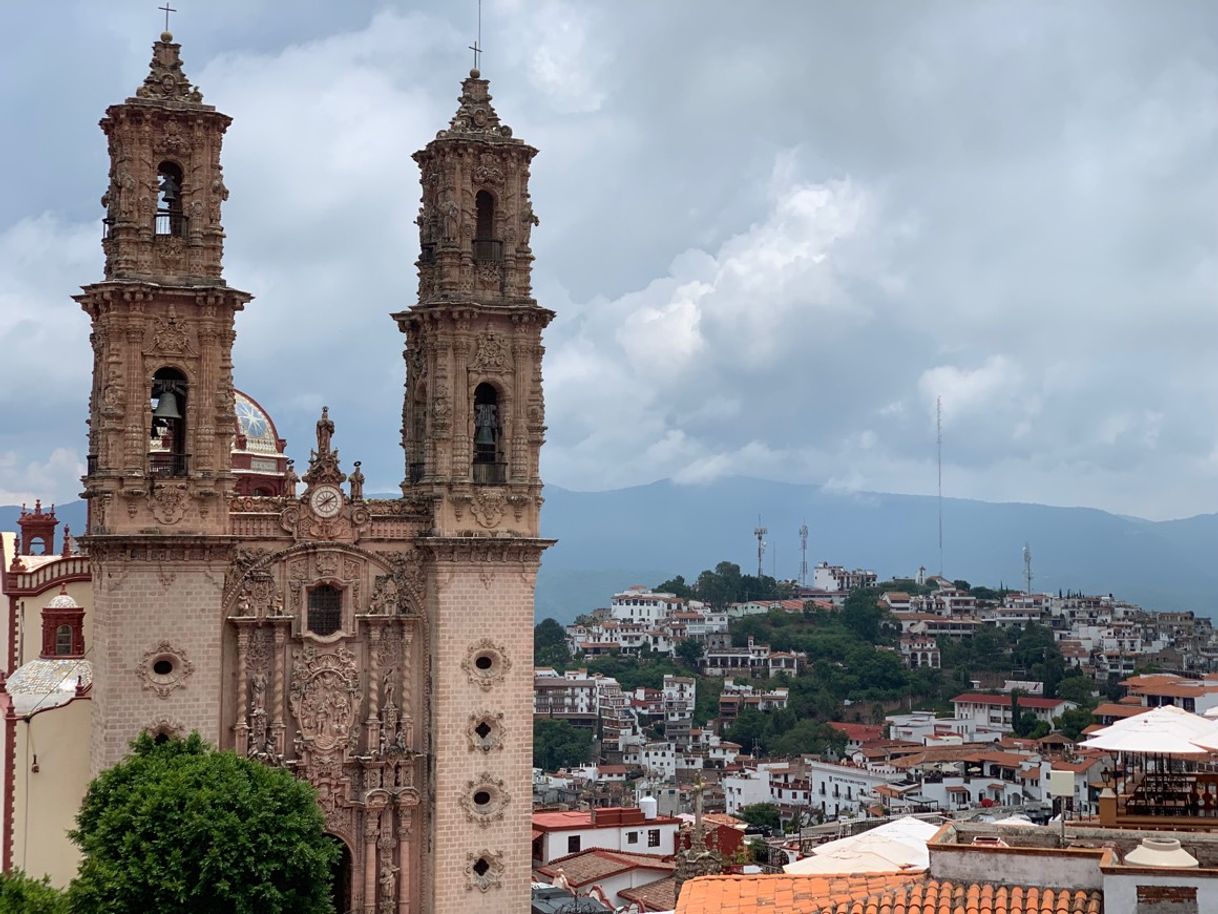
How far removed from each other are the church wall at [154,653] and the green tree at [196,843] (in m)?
0.99

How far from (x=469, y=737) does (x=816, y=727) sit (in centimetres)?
7980

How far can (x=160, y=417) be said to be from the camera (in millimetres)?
29547

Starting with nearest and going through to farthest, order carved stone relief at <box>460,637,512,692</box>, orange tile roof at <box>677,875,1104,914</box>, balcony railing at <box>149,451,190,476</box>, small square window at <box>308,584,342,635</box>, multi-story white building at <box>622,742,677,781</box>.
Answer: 1. orange tile roof at <box>677,875,1104,914</box>
2. balcony railing at <box>149,451,190,476</box>
3. small square window at <box>308,584,342,635</box>
4. carved stone relief at <box>460,637,512,692</box>
5. multi-story white building at <box>622,742,677,781</box>

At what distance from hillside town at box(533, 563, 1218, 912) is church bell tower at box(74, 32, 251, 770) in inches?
407

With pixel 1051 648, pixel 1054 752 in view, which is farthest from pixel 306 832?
pixel 1051 648

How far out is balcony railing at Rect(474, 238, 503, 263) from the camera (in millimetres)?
32656

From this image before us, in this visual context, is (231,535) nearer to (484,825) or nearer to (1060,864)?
(484,825)

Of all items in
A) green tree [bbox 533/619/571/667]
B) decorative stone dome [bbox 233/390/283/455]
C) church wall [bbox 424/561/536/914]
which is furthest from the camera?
green tree [bbox 533/619/571/667]

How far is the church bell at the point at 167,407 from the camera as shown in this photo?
29391 mm

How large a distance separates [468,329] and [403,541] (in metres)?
4.60

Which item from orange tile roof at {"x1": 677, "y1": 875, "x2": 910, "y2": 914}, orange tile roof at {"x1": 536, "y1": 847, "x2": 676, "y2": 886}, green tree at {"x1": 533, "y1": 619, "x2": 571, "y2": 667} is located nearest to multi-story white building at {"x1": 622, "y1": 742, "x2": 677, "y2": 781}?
green tree at {"x1": 533, "y1": 619, "x2": 571, "y2": 667}

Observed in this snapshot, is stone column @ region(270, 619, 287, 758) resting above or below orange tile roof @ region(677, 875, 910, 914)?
above

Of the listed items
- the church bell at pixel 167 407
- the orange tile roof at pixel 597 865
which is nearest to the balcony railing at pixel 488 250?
the church bell at pixel 167 407

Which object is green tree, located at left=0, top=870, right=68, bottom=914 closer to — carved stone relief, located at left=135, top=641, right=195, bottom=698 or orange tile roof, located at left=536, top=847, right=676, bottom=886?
carved stone relief, located at left=135, top=641, right=195, bottom=698
